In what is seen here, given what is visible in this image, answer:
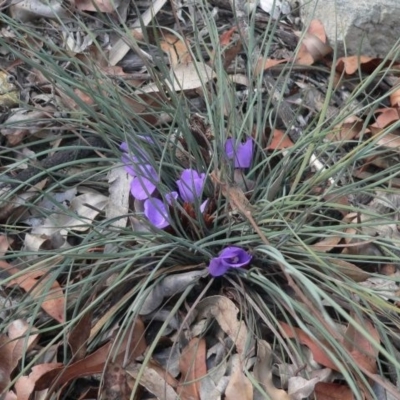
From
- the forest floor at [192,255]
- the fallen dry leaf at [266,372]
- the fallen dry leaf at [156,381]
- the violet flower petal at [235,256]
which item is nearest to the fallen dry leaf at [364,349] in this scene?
the forest floor at [192,255]

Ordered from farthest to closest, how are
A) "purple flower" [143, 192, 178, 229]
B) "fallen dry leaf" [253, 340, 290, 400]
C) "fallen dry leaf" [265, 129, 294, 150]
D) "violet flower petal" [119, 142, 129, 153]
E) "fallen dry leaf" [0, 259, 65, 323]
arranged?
1. "fallen dry leaf" [265, 129, 294, 150]
2. "violet flower petal" [119, 142, 129, 153]
3. "purple flower" [143, 192, 178, 229]
4. "fallen dry leaf" [0, 259, 65, 323]
5. "fallen dry leaf" [253, 340, 290, 400]

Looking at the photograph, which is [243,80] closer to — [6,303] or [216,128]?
[216,128]

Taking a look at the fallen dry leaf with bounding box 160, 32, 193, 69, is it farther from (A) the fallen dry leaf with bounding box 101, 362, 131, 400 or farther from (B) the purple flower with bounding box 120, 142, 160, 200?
(A) the fallen dry leaf with bounding box 101, 362, 131, 400

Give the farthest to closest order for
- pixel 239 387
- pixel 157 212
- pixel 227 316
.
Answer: pixel 157 212
pixel 227 316
pixel 239 387

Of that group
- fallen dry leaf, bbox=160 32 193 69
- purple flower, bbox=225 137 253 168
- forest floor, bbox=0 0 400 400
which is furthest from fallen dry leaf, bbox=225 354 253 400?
fallen dry leaf, bbox=160 32 193 69

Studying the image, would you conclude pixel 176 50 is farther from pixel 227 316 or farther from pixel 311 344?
pixel 311 344

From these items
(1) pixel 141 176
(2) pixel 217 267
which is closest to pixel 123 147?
(1) pixel 141 176
